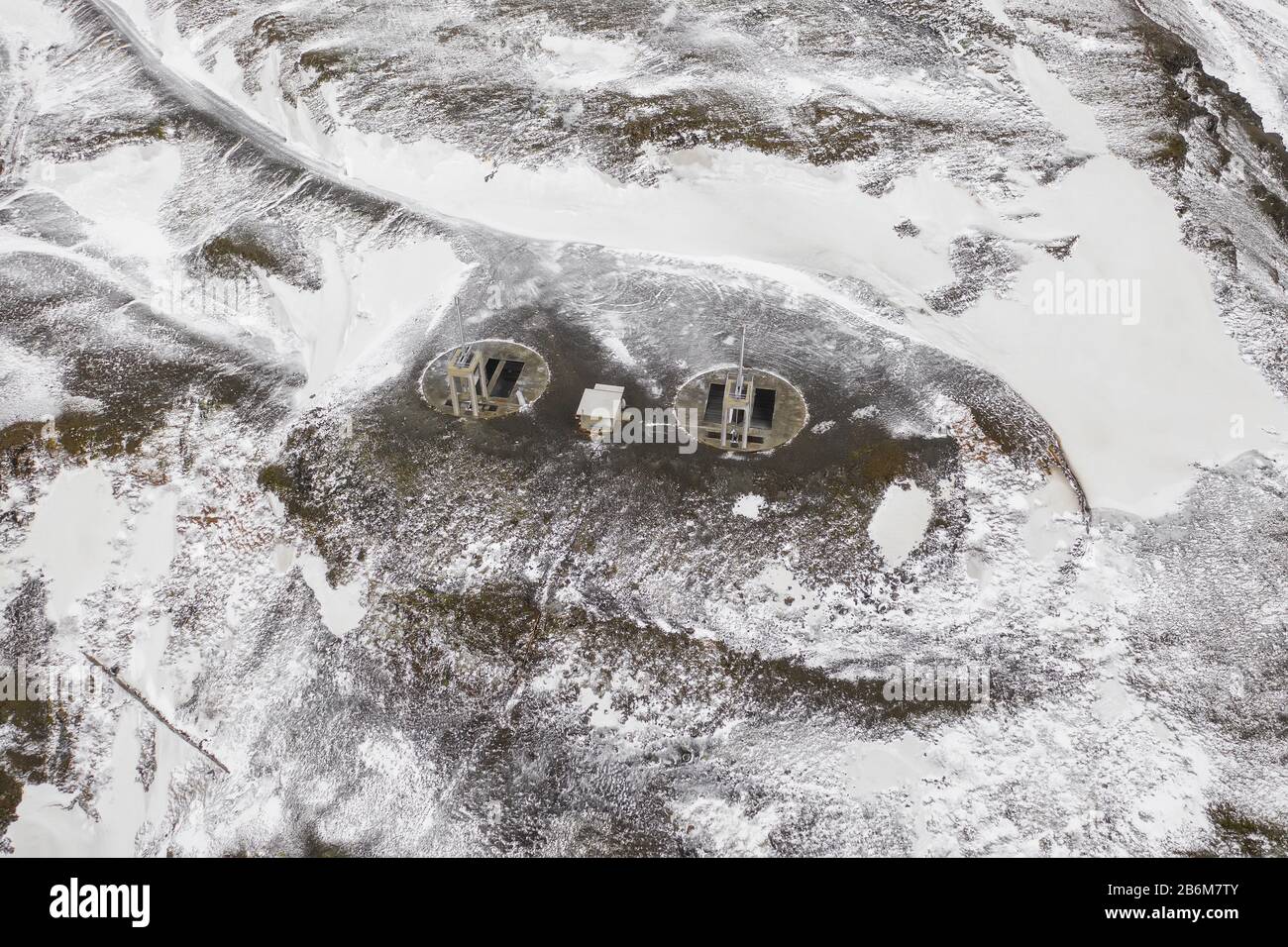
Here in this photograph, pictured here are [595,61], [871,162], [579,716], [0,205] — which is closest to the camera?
[579,716]

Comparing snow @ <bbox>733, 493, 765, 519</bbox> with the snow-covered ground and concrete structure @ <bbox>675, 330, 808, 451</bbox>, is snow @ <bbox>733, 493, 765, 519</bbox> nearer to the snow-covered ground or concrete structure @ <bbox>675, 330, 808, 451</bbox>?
the snow-covered ground

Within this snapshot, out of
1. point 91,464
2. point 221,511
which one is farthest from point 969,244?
point 91,464

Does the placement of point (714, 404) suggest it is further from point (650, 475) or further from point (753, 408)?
point (650, 475)

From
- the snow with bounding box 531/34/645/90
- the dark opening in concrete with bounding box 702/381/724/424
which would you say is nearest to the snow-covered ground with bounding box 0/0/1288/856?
the snow with bounding box 531/34/645/90

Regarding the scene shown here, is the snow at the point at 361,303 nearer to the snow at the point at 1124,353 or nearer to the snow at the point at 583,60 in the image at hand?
the snow at the point at 583,60

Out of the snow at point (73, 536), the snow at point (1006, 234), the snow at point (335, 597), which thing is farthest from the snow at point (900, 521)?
the snow at point (73, 536)

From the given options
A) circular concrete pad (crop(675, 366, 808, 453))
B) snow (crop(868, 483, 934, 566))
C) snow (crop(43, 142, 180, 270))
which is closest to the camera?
snow (crop(868, 483, 934, 566))

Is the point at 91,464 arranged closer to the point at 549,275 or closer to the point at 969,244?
the point at 549,275
